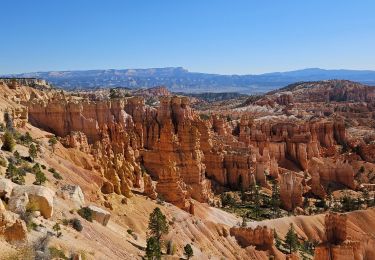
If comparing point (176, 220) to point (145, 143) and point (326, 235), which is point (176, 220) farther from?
point (145, 143)

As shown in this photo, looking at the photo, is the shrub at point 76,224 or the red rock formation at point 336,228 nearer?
the shrub at point 76,224

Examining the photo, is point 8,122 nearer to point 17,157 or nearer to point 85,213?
point 17,157

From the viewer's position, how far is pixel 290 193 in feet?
208

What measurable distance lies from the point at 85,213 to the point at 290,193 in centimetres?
3863

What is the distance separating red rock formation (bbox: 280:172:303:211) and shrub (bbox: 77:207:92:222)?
37504 mm

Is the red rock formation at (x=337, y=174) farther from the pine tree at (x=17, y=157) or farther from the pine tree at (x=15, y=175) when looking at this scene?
the pine tree at (x=15, y=175)

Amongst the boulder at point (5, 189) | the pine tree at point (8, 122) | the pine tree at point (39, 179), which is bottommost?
the pine tree at point (39, 179)

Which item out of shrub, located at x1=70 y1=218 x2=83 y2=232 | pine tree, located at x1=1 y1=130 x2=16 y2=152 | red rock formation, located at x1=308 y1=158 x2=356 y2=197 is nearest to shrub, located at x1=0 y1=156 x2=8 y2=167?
pine tree, located at x1=1 y1=130 x2=16 y2=152

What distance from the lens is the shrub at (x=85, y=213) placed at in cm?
2856

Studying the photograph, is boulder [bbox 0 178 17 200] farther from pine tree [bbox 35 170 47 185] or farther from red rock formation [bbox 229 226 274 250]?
red rock formation [bbox 229 226 274 250]

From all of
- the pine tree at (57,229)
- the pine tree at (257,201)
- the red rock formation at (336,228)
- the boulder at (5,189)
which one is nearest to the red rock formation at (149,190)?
the red rock formation at (336,228)

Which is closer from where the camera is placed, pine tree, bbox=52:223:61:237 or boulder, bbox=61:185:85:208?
pine tree, bbox=52:223:61:237

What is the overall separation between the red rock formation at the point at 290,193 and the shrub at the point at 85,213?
37504 mm

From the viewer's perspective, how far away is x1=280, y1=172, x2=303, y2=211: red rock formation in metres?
63.2
